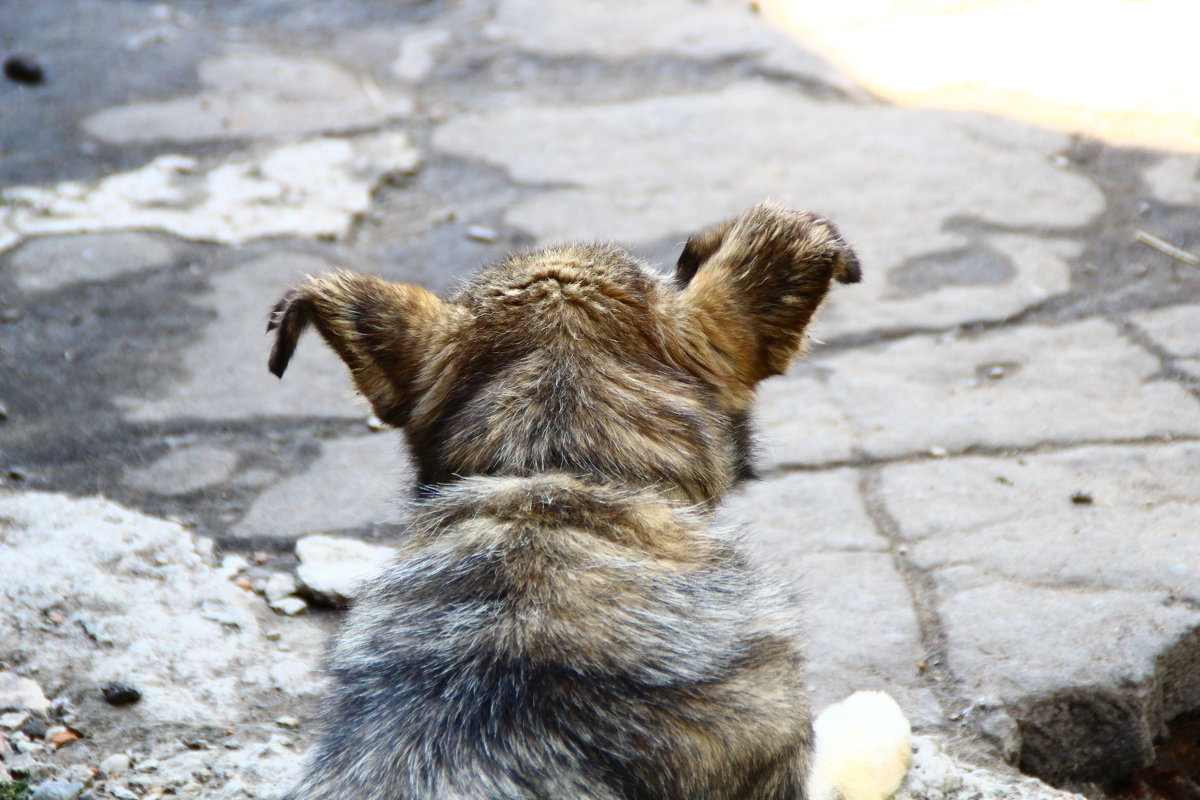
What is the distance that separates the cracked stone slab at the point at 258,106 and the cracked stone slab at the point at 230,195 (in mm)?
226

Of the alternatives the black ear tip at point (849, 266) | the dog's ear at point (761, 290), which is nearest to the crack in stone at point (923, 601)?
the dog's ear at point (761, 290)

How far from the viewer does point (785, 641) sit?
212cm

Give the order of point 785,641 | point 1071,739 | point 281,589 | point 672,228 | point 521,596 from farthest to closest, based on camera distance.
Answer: point 672,228, point 281,589, point 1071,739, point 785,641, point 521,596

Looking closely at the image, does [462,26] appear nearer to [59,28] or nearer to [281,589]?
[59,28]

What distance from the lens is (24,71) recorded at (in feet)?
19.3

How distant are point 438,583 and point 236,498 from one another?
180 centimetres

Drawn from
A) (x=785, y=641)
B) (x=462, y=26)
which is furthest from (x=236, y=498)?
(x=462, y=26)

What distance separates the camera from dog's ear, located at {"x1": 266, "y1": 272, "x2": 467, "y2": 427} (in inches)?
88.8

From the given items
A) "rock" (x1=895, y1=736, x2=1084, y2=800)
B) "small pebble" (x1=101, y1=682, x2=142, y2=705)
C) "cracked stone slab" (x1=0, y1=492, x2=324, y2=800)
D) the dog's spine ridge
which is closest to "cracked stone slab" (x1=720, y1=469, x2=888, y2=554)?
the dog's spine ridge

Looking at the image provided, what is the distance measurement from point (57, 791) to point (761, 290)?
1.83 m

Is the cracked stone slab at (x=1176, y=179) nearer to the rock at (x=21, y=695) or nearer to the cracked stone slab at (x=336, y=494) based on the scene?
the cracked stone slab at (x=336, y=494)

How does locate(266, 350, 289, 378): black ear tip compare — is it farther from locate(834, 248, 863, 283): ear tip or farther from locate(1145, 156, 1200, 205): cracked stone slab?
locate(1145, 156, 1200, 205): cracked stone slab

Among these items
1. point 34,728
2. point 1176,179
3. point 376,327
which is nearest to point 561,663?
point 376,327

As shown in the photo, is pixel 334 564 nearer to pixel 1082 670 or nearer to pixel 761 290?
pixel 761 290
